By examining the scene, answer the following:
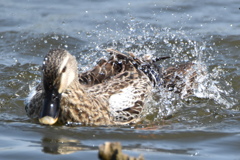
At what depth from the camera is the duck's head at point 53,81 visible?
6.16 meters

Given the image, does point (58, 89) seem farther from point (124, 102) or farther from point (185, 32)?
point (185, 32)

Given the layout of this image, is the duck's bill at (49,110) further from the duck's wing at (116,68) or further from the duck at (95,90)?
the duck's wing at (116,68)

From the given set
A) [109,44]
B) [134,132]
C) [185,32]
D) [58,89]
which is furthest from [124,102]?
[185,32]

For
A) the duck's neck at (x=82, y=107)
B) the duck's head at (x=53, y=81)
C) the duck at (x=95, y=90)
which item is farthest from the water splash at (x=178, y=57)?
the duck's head at (x=53, y=81)

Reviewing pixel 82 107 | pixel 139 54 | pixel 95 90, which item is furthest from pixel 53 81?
pixel 139 54

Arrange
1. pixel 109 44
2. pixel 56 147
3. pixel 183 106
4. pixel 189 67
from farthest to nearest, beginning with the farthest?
pixel 109 44 → pixel 189 67 → pixel 183 106 → pixel 56 147

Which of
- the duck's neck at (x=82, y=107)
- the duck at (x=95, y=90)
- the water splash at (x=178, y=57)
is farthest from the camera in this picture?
the water splash at (x=178, y=57)

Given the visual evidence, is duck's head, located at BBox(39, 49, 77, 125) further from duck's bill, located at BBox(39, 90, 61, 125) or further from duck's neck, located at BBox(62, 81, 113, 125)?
duck's neck, located at BBox(62, 81, 113, 125)

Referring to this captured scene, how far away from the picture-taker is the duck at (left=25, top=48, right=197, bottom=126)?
629 centimetres

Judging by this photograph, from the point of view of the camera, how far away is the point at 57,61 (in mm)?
6246

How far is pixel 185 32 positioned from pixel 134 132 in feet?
17.3

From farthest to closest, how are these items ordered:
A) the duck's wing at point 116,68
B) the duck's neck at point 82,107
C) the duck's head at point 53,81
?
the duck's wing at point 116,68, the duck's neck at point 82,107, the duck's head at point 53,81

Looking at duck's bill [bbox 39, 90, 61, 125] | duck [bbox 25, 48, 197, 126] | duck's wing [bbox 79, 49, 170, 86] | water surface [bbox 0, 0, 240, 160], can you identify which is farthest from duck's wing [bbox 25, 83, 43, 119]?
duck's wing [bbox 79, 49, 170, 86]

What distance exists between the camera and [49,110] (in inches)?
248
